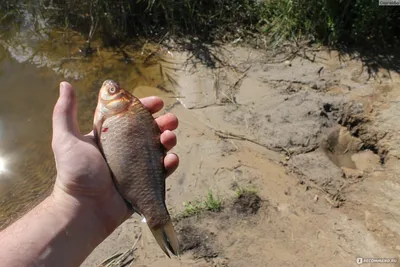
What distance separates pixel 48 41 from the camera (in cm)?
635

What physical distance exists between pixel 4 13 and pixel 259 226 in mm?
5478

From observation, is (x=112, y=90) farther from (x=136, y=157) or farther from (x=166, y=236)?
(x=166, y=236)

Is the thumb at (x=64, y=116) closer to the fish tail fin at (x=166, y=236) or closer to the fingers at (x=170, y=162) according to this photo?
the fingers at (x=170, y=162)

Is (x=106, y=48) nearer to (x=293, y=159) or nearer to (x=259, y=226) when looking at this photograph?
(x=293, y=159)

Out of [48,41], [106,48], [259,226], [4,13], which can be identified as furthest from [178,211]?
[4,13]

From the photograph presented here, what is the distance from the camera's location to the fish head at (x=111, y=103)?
272 centimetres

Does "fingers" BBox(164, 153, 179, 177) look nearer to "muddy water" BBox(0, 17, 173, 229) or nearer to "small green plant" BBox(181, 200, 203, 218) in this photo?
"small green plant" BBox(181, 200, 203, 218)

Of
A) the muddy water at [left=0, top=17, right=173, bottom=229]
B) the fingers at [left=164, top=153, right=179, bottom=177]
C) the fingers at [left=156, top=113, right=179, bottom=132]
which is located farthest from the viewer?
the muddy water at [left=0, top=17, right=173, bottom=229]

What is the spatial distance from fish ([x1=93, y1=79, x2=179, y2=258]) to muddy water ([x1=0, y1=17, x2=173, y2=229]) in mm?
2165

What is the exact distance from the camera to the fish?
8.05ft

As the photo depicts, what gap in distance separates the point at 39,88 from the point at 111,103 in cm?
336

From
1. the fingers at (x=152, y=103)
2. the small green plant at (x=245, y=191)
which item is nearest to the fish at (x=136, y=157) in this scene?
the fingers at (x=152, y=103)

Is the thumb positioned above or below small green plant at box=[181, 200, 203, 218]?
above

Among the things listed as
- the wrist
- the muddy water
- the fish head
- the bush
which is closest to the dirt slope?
the bush
